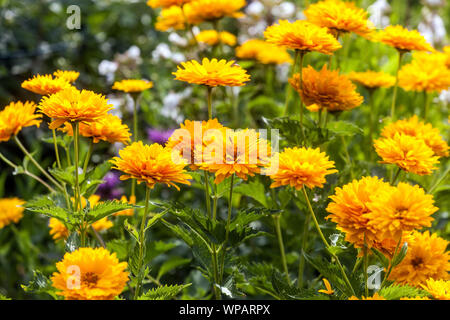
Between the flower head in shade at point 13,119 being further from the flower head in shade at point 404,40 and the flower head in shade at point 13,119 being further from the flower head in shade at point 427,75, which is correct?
the flower head in shade at point 427,75

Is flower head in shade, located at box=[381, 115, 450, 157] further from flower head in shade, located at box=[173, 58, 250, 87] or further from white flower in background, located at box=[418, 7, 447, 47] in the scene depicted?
white flower in background, located at box=[418, 7, 447, 47]

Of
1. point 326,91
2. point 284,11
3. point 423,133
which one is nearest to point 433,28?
point 284,11

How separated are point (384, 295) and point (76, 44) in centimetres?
204

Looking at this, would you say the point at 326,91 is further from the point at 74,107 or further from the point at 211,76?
the point at 74,107

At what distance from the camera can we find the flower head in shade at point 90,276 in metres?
0.58

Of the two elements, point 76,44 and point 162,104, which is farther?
point 76,44

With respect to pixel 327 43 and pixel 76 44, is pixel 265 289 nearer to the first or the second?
pixel 327 43

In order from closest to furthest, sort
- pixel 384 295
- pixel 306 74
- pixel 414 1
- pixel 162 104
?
pixel 384 295 → pixel 306 74 → pixel 162 104 → pixel 414 1

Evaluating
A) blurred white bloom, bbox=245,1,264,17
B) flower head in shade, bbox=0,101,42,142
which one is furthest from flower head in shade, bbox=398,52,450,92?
blurred white bloom, bbox=245,1,264,17

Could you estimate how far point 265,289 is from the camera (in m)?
0.93

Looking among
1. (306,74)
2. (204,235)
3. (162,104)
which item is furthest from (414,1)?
(204,235)

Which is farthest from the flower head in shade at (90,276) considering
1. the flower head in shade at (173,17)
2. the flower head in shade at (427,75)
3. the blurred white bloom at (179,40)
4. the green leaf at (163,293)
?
the blurred white bloom at (179,40)

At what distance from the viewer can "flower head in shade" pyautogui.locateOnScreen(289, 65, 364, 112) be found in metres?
0.84
